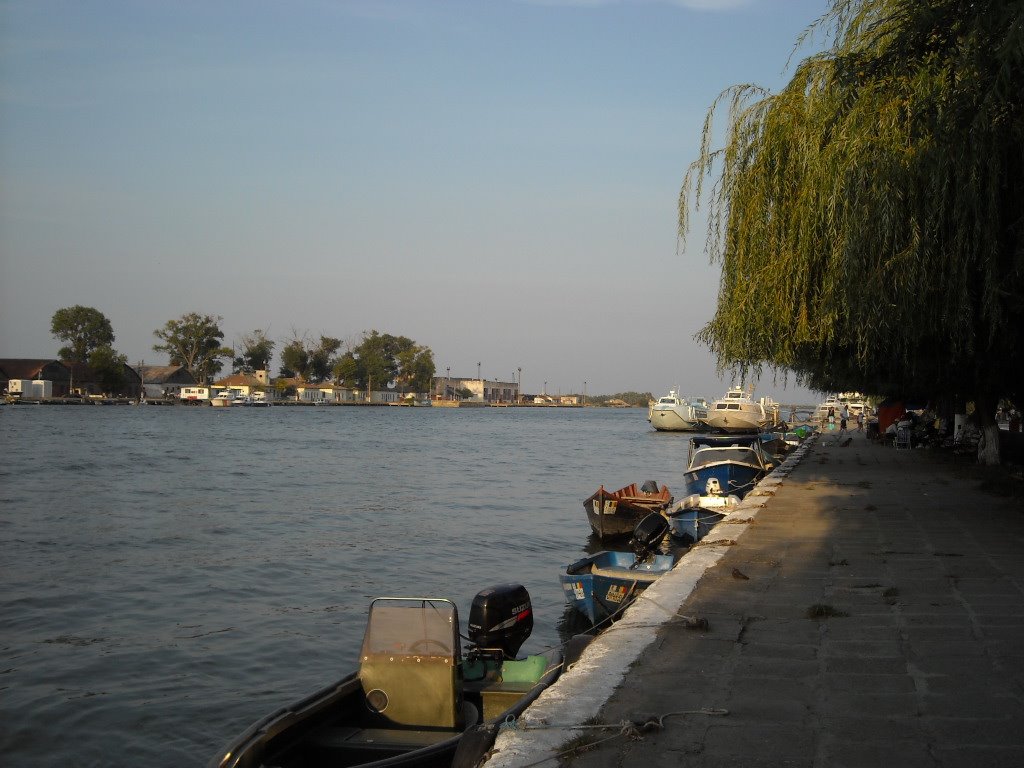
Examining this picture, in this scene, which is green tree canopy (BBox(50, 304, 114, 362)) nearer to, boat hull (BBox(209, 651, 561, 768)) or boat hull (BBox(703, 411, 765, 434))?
boat hull (BBox(703, 411, 765, 434))

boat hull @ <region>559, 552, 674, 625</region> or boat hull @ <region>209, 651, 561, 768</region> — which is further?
boat hull @ <region>559, 552, 674, 625</region>

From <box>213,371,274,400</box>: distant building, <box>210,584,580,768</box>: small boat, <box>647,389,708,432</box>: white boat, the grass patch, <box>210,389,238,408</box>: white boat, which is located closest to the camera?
<box>210,584,580,768</box>: small boat

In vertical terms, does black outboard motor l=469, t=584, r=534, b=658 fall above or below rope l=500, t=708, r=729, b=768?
below

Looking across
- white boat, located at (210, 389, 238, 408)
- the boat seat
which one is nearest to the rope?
the boat seat

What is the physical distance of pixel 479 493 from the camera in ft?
105

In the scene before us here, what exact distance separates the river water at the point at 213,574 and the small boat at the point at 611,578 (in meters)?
0.91

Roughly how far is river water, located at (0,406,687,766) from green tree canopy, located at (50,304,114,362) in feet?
326

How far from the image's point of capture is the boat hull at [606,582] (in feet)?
37.7

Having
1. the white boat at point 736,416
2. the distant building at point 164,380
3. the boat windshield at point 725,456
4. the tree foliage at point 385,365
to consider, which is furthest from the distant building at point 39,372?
the boat windshield at point 725,456

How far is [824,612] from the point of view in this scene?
7.06 metres

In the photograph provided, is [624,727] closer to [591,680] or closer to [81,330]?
[591,680]

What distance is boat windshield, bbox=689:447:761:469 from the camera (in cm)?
2494

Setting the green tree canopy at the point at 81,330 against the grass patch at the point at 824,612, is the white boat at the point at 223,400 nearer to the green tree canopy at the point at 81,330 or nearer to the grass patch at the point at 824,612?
the green tree canopy at the point at 81,330

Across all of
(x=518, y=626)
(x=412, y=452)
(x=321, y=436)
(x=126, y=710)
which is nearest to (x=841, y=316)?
(x=518, y=626)
